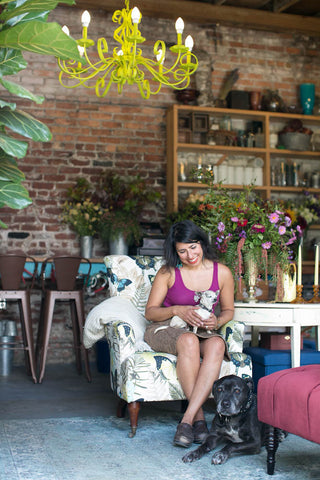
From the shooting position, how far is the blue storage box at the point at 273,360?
361 centimetres

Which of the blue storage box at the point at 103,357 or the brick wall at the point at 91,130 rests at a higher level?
the brick wall at the point at 91,130

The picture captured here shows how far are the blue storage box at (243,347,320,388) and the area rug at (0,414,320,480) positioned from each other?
57cm

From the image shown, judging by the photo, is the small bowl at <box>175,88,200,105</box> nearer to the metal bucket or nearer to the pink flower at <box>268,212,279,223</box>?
the pink flower at <box>268,212,279,223</box>

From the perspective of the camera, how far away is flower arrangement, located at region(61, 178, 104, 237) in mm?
5391

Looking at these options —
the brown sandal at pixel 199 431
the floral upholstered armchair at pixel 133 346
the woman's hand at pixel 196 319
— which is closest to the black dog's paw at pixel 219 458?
the brown sandal at pixel 199 431

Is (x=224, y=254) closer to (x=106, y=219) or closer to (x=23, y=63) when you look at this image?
(x=106, y=219)

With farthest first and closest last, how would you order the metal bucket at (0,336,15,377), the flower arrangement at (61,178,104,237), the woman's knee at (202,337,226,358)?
the flower arrangement at (61,178,104,237), the metal bucket at (0,336,15,377), the woman's knee at (202,337,226,358)

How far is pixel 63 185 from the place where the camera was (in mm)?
5637

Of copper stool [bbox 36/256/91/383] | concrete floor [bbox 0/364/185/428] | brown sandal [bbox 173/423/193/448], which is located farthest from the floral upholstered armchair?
copper stool [bbox 36/256/91/383]

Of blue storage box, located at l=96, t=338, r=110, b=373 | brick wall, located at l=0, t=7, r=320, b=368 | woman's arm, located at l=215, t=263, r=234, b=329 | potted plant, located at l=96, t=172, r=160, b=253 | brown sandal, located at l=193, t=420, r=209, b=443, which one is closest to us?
brown sandal, located at l=193, t=420, r=209, b=443

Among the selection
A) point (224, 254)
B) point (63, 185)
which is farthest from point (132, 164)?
point (224, 254)

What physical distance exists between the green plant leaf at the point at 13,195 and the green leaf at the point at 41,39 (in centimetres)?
41

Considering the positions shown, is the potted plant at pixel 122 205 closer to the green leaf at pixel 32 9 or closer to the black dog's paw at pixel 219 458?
the black dog's paw at pixel 219 458

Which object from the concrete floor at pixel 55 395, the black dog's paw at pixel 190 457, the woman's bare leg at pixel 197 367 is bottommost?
the concrete floor at pixel 55 395
